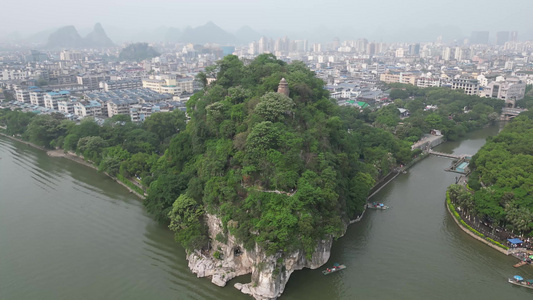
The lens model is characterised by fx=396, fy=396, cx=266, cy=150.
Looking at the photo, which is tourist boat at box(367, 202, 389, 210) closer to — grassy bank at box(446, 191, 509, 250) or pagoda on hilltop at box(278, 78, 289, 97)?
grassy bank at box(446, 191, 509, 250)

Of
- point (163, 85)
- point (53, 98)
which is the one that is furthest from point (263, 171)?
point (163, 85)

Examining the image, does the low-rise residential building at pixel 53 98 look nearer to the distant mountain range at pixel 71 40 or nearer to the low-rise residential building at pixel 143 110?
the low-rise residential building at pixel 143 110

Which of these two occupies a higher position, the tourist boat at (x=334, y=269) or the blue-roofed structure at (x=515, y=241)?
the blue-roofed structure at (x=515, y=241)

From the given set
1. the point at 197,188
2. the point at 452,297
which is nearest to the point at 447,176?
the point at 452,297

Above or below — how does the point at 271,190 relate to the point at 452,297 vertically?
above

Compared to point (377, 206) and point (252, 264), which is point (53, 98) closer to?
point (377, 206)

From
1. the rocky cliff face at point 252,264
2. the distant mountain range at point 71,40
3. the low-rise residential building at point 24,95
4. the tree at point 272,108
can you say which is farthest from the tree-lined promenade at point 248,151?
the distant mountain range at point 71,40

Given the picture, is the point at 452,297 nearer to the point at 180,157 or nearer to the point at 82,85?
the point at 180,157
